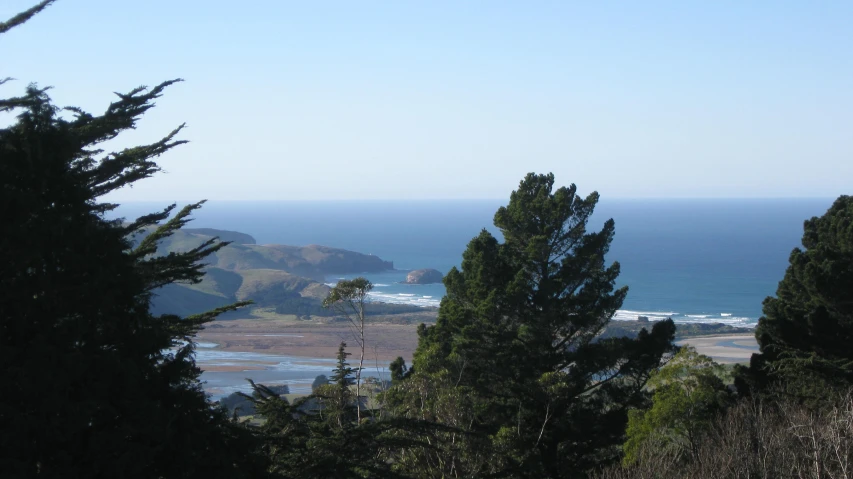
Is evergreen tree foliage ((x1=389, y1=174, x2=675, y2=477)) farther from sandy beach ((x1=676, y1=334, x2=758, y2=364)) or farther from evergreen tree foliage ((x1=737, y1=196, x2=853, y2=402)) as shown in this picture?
sandy beach ((x1=676, y1=334, x2=758, y2=364))

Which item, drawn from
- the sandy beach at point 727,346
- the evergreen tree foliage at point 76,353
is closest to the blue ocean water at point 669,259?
the sandy beach at point 727,346

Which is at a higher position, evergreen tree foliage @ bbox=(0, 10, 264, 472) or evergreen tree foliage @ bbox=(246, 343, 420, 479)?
evergreen tree foliage @ bbox=(0, 10, 264, 472)

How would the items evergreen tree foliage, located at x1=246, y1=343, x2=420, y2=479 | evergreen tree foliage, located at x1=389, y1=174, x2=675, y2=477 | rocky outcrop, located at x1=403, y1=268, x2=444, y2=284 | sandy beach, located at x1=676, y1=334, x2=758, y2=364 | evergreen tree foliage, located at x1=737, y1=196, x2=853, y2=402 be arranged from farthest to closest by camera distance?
rocky outcrop, located at x1=403, y1=268, x2=444, y2=284 < sandy beach, located at x1=676, y1=334, x2=758, y2=364 < evergreen tree foliage, located at x1=737, y1=196, x2=853, y2=402 < evergreen tree foliage, located at x1=389, y1=174, x2=675, y2=477 < evergreen tree foliage, located at x1=246, y1=343, x2=420, y2=479

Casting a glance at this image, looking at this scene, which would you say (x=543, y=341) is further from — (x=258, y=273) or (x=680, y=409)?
(x=258, y=273)

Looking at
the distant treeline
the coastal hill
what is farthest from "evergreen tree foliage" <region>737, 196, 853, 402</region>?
the distant treeline

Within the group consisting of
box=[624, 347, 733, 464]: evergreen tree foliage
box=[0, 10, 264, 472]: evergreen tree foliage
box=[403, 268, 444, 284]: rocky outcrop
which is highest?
box=[0, 10, 264, 472]: evergreen tree foliage

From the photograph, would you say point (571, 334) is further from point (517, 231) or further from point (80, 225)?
point (80, 225)

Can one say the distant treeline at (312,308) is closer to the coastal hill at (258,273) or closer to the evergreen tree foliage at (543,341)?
the coastal hill at (258,273)
